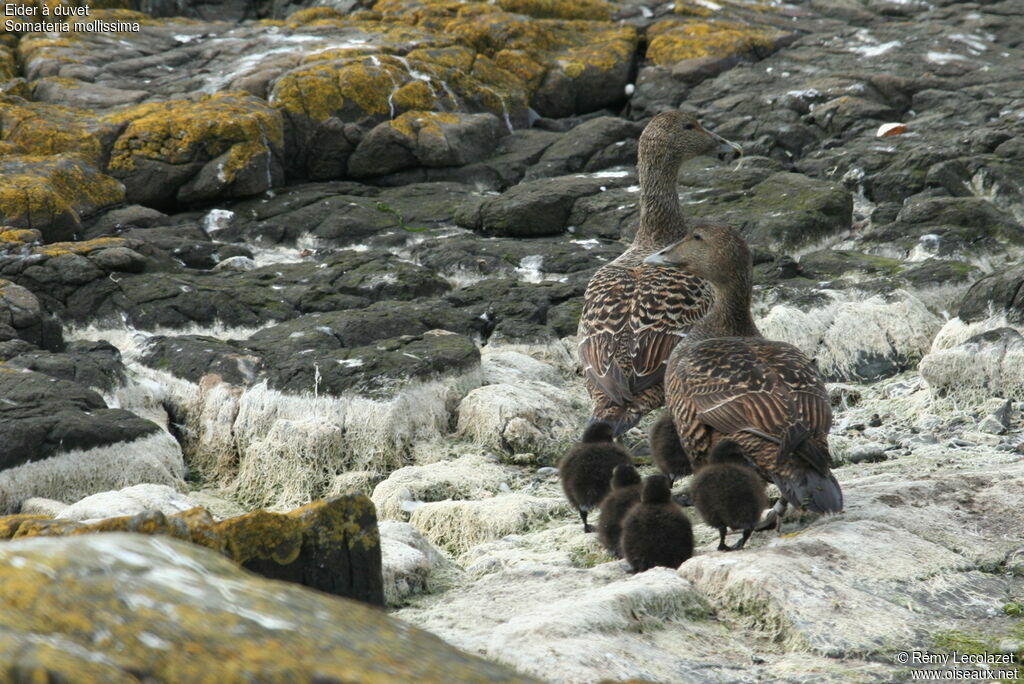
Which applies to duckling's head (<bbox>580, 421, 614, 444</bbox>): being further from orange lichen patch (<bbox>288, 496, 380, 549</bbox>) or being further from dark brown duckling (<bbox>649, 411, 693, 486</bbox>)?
orange lichen patch (<bbox>288, 496, 380, 549</bbox>)

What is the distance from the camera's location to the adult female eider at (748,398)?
607 centimetres

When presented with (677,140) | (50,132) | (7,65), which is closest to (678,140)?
(677,140)

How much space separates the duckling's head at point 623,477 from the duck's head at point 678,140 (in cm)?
536

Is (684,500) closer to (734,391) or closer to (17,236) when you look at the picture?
(734,391)

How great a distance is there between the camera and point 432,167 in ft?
58.9

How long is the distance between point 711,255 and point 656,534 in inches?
115

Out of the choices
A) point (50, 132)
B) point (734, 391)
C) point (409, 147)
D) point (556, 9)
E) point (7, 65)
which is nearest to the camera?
point (734, 391)

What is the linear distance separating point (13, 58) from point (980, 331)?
1757cm

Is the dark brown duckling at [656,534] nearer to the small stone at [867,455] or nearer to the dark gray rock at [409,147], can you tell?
the small stone at [867,455]

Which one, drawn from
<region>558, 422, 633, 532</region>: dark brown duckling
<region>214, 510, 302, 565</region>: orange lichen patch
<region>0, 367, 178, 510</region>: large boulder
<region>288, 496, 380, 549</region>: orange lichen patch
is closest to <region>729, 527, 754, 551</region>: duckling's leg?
<region>558, 422, 633, 532</region>: dark brown duckling

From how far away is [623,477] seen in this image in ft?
21.7

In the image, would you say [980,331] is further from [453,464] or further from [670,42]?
[670,42]

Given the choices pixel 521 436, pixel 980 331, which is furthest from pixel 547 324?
pixel 980 331

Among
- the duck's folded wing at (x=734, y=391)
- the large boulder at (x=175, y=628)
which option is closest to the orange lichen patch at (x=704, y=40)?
the duck's folded wing at (x=734, y=391)
